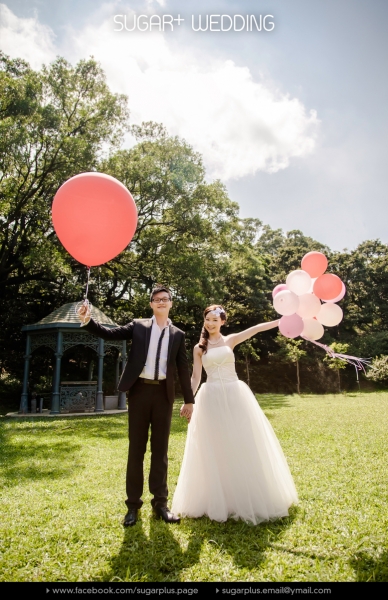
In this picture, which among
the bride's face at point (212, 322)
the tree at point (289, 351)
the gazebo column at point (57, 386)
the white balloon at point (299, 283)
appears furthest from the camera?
the tree at point (289, 351)

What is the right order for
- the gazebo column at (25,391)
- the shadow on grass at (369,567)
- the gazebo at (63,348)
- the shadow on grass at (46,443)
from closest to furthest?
the shadow on grass at (369,567), the shadow on grass at (46,443), the gazebo at (63,348), the gazebo column at (25,391)

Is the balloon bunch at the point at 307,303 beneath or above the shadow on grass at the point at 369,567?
above

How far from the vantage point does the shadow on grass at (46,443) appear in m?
5.79

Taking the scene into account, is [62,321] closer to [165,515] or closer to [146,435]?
[146,435]

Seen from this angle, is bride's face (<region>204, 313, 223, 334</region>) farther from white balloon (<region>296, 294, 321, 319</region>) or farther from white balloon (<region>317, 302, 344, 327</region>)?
white balloon (<region>317, 302, 344, 327</region>)

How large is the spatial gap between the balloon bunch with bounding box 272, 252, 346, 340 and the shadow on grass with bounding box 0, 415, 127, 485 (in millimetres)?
3757

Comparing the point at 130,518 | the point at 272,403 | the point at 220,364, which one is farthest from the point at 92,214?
the point at 272,403

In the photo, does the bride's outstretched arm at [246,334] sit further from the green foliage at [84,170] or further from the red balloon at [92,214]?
the green foliage at [84,170]

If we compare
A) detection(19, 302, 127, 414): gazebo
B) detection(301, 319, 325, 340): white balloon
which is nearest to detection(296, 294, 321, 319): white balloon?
detection(301, 319, 325, 340): white balloon

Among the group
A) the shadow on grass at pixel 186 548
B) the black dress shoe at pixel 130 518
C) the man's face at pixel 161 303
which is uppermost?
the man's face at pixel 161 303

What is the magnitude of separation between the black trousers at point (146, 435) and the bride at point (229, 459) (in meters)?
0.25
